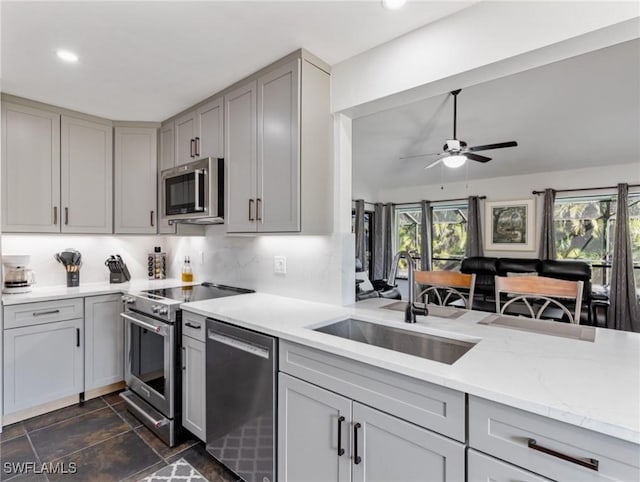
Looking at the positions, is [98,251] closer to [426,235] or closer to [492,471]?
[492,471]

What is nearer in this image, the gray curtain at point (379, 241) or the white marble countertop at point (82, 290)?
the white marble countertop at point (82, 290)

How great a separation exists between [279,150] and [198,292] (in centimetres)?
134

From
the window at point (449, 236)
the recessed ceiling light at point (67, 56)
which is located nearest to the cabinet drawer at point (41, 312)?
the recessed ceiling light at point (67, 56)

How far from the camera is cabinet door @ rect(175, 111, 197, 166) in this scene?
2627 mm

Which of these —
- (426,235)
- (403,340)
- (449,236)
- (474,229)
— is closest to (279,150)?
(403,340)

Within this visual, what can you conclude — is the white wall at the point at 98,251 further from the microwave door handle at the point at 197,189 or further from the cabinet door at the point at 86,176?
the microwave door handle at the point at 197,189

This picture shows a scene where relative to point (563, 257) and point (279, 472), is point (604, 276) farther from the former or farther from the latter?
point (279, 472)

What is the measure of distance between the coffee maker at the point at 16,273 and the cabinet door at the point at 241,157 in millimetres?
1739

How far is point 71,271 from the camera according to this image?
2895 millimetres

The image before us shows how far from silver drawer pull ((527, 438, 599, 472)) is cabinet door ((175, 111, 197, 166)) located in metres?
2.66

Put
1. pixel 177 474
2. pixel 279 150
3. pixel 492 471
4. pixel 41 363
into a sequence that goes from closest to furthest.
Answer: pixel 492 471 < pixel 177 474 < pixel 279 150 < pixel 41 363

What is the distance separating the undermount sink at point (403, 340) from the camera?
152 cm

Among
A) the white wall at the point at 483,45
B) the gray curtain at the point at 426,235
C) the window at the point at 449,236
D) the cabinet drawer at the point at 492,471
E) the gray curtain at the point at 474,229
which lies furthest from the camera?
the gray curtain at the point at 426,235

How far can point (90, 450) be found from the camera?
208cm
